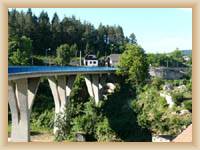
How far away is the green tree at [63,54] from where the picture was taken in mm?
15516

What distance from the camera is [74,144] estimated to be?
543 centimetres

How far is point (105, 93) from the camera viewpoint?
1914cm

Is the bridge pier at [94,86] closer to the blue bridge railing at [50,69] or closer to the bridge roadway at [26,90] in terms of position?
the blue bridge railing at [50,69]

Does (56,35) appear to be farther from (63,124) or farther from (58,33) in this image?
(63,124)

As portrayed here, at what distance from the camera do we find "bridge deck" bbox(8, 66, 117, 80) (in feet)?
28.3

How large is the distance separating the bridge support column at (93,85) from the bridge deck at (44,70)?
0.93 m

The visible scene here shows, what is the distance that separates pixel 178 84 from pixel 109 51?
3.24m

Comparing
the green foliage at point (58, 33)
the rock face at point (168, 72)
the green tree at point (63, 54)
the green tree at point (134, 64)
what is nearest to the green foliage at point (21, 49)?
the green foliage at point (58, 33)

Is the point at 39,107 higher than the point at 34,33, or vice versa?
the point at 34,33

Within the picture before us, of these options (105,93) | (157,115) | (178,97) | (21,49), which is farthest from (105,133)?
(105,93)

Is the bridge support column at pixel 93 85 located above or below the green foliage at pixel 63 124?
above

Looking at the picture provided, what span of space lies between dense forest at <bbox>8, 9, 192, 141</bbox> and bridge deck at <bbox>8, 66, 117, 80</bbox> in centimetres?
75
